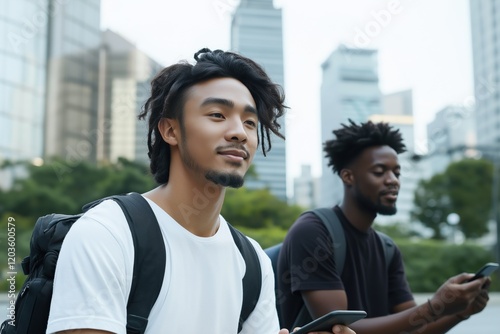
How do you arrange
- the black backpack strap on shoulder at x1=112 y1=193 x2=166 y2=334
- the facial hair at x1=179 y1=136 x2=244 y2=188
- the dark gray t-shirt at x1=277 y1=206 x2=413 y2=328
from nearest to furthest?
the black backpack strap on shoulder at x1=112 y1=193 x2=166 y2=334
the facial hair at x1=179 y1=136 x2=244 y2=188
the dark gray t-shirt at x1=277 y1=206 x2=413 y2=328

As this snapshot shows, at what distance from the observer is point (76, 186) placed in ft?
91.1

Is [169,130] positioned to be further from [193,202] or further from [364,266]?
[364,266]

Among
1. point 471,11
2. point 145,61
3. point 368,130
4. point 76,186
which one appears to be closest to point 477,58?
point 471,11

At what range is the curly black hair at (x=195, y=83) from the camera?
226 centimetres

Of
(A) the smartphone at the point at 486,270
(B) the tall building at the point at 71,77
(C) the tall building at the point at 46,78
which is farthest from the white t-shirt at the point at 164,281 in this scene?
Result: (B) the tall building at the point at 71,77

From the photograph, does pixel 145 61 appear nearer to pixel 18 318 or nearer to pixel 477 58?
pixel 18 318

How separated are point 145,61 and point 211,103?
4188 centimetres

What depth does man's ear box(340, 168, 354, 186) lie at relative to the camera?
3775 millimetres

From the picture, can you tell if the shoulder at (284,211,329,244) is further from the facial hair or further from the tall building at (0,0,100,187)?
the tall building at (0,0,100,187)

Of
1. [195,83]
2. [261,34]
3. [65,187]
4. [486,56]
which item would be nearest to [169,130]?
[195,83]

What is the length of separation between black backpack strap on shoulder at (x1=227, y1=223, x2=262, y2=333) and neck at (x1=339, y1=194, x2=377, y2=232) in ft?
4.65

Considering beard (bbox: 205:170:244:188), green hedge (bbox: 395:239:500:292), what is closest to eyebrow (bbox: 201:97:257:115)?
beard (bbox: 205:170:244:188)

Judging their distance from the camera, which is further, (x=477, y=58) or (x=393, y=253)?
(x=477, y=58)

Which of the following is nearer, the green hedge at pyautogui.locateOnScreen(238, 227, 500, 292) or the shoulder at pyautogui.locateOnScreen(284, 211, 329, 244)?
the shoulder at pyautogui.locateOnScreen(284, 211, 329, 244)
